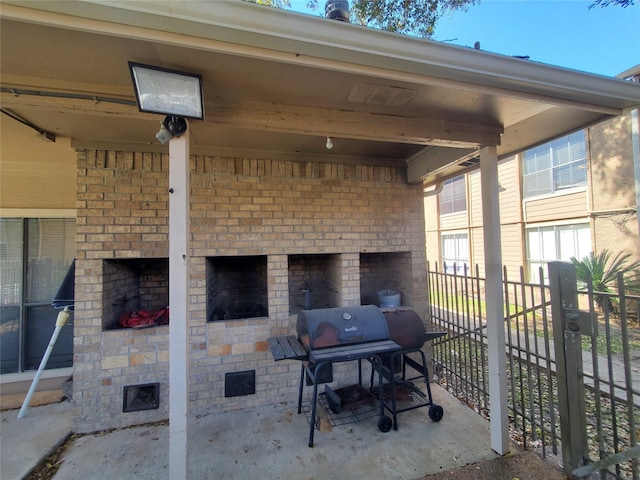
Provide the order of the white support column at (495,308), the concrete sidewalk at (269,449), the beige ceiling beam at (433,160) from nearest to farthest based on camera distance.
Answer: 1. the concrete sidewalk at (269,449)
2. the white support column at (495,308)
3. the beige ceiling beam at (433,160)

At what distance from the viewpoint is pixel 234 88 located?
6.15 feet

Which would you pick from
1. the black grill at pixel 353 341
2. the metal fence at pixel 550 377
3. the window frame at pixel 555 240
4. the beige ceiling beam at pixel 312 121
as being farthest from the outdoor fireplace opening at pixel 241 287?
the window frame at pixel 555 240

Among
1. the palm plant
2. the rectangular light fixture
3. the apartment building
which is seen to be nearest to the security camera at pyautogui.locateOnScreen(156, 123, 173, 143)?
the rectangular light fixture

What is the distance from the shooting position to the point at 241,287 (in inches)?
164

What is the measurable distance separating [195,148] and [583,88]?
3.30 meters

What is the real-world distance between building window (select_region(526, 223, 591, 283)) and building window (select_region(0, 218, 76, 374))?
31.6ft

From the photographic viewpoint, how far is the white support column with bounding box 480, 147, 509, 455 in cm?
245

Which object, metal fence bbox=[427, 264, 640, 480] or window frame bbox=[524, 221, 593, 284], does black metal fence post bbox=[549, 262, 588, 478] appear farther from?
window frame bbox=[524, 221, 593, 284]

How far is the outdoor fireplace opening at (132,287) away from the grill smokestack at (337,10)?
3154mm

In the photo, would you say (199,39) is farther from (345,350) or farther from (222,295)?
(222,295)

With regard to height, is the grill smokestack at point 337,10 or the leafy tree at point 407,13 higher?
the leafy tree at point 407,13

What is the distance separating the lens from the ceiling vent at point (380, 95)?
1.91m

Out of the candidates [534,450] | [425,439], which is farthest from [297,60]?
[534,450]

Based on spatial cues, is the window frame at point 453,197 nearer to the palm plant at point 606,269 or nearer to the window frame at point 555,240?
the window frame at point 555,240
